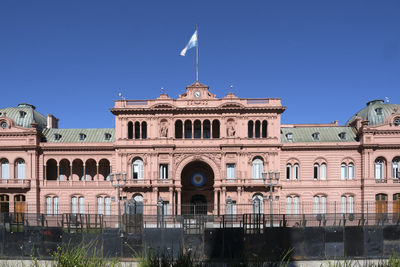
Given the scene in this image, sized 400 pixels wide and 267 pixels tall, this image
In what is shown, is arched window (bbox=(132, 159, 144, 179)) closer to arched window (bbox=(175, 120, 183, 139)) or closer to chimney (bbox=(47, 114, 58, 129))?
arched window (bbox=(175, 120, 183, 139))

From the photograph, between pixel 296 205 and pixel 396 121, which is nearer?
pixel 396 121

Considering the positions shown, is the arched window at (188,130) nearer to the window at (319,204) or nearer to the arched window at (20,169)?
the window at (319,204)

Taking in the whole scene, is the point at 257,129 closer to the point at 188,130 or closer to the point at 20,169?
the point at 188,130

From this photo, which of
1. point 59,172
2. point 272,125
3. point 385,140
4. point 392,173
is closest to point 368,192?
point 392,173

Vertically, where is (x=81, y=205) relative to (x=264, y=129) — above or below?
below

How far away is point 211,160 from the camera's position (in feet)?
130

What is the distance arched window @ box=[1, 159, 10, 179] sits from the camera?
134 ft

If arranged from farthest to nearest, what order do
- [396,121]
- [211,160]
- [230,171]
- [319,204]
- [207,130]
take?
[207,130]
[319,204]
[396,121]
[230,171]
[211,160]

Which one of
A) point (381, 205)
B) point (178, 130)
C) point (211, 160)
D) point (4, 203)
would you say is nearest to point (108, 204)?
point (4, 203)

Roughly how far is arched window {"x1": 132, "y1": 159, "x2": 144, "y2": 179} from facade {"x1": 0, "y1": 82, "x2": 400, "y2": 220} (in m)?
0.14

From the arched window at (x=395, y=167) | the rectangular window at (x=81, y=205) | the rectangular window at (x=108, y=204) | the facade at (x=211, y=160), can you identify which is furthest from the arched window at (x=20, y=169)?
the arched window at (x=395, y=167)

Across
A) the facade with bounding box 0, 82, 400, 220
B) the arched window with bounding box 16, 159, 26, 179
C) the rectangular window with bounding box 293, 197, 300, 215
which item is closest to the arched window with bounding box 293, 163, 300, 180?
the facade with bounding box 0, 82, 400, 220

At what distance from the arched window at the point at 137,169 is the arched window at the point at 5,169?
17345 millimetres

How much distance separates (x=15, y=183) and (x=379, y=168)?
1945 inches
